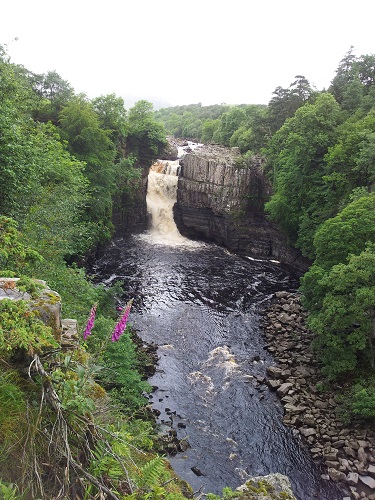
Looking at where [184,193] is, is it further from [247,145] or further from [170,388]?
[170,388]

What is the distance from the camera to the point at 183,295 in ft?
95.1

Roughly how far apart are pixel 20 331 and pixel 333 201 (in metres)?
29.6

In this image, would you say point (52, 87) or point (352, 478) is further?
point (52, 87)

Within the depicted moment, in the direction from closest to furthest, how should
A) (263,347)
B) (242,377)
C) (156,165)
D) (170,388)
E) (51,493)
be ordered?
(51,493) → (170,388) → (242,377) → (263,347) → (156,165)

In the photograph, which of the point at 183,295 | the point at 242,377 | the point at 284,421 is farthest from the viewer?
the point at 183,295

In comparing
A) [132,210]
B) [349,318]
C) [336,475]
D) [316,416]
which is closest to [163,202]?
[132,210]

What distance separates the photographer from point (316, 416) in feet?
54.2

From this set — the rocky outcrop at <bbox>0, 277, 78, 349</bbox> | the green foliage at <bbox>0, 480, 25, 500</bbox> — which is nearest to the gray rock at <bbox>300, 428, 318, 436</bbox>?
the rocky outcrop at <bbox>0, 277, 78, 349</bbox>

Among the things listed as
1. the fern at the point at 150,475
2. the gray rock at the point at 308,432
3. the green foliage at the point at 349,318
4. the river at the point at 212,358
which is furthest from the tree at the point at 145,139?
the fern at the point at 150,475

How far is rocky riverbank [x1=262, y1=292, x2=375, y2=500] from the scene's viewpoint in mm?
13734

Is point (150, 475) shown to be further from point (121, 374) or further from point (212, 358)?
point (212, 358)

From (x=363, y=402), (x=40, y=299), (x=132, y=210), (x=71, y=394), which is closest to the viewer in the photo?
(x=71, y=394)

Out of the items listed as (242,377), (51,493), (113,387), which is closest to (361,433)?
(242,377)

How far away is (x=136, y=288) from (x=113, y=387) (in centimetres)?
1551
